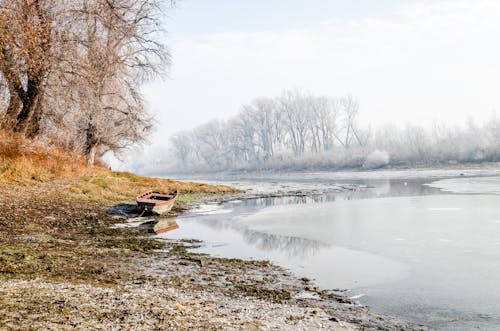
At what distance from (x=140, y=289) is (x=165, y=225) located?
10.1 m

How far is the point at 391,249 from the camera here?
11.4m

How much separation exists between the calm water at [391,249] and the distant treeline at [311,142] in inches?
2100

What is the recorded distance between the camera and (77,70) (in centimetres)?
1956

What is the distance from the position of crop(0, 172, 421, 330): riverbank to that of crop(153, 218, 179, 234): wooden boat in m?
1.56

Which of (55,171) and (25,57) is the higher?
(25,57)

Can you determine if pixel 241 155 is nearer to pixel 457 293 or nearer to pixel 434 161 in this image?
pixel 434 161

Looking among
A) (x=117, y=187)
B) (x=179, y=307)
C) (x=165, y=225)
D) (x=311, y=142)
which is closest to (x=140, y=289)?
(x=179, y=307)

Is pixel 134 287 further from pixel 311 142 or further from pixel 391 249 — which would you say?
pixel 311 142

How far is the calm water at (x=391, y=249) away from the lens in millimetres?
7152

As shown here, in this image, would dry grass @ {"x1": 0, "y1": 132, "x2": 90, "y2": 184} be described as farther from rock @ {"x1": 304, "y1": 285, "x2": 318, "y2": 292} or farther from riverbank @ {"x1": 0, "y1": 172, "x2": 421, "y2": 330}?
rock @ {"x1": 304, "y1": 285, "x2": 318, "y2": 292}

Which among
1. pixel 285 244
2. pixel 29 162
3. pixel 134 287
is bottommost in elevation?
pixel 285 244

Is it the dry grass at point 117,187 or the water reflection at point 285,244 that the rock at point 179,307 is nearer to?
the water reflection at point 285,244

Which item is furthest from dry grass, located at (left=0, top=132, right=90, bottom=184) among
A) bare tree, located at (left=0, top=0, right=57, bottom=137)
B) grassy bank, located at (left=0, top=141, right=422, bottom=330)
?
grassy bank, located at (left=0, top=141, right=422, bottom=330)

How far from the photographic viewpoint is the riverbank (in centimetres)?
516
